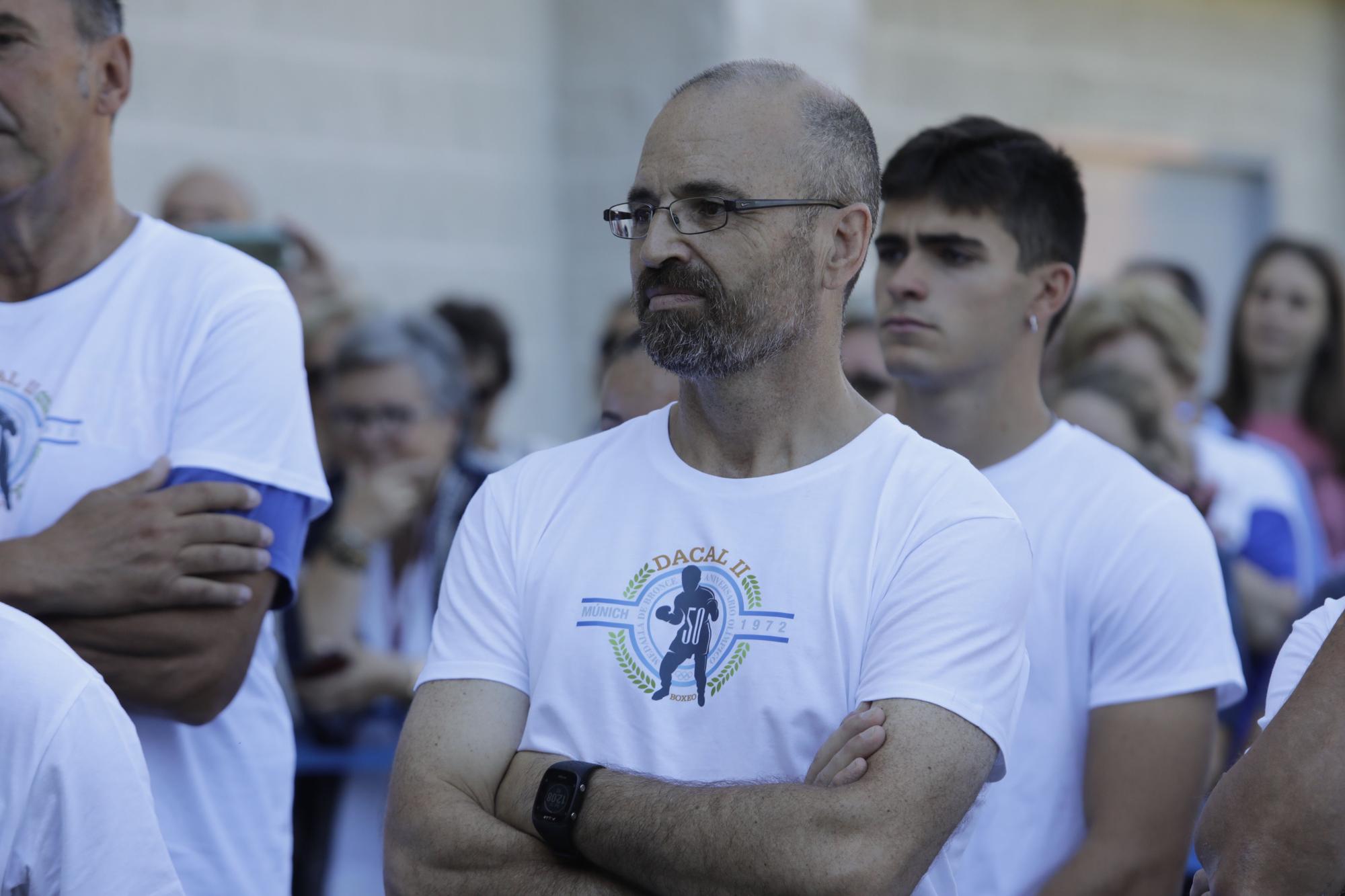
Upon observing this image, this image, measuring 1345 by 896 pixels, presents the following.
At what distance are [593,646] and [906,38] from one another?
6.48 m

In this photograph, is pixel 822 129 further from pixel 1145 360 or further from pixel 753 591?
pixel 1145 360

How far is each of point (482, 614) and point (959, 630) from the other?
736mm

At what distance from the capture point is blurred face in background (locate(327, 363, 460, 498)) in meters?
4.58

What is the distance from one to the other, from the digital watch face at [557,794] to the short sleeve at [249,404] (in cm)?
79

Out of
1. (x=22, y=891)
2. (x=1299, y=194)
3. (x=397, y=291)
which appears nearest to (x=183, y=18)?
(x=397, y=291)

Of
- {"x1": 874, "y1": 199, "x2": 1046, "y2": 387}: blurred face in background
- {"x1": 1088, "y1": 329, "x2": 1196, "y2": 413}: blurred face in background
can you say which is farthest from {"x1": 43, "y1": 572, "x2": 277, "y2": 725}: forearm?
{"x1": 1088, "y1": 329, "x2": 1196, "y2": 413}: blurred face in background

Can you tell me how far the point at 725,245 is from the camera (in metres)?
2.46

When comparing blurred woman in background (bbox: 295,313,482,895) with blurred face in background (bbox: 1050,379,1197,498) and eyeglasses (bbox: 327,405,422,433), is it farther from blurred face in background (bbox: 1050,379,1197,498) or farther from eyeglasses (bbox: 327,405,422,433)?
blurred face in background (bbox: 1050,379,1197,498)

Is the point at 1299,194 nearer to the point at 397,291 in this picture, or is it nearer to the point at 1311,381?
the point at 1311,381

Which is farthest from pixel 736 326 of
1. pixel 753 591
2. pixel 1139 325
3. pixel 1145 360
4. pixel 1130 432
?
pixel 1139 325

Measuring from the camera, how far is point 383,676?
423 cm

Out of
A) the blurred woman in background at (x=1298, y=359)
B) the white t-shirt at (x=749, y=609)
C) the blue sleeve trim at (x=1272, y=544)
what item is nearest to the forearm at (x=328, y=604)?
the white t-shirt at (x=749, y=609)

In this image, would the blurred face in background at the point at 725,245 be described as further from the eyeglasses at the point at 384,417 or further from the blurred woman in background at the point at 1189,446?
the eyeglasses at the point at 384,417

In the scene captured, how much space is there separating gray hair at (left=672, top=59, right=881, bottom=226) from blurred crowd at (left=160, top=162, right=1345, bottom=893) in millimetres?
835
